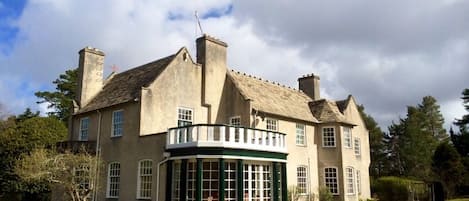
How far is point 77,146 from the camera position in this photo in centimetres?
2675

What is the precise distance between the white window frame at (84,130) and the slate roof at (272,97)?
10.9m

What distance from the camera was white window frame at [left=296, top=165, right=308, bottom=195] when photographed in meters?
30.1

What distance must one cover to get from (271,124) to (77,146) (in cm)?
1337

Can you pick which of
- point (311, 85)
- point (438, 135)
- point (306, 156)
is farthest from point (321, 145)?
point (438, 135)

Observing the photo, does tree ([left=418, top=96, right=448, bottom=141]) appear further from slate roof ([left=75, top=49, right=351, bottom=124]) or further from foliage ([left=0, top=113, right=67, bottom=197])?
foliage ([left=0, top=113, right=67, bottom=197])

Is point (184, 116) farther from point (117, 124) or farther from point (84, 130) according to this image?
point (84, 130)

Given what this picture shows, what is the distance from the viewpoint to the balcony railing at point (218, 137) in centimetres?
2078

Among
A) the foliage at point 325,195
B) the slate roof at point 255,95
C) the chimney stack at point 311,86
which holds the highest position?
the chimney stack at point 311,86

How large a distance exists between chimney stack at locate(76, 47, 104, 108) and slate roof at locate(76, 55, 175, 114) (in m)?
0.50

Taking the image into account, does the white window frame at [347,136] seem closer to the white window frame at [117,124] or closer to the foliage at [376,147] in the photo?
the white window frame at [117,124]

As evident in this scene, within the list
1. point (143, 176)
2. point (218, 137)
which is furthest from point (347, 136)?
point (143, 176)

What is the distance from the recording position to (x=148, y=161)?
23750 mm

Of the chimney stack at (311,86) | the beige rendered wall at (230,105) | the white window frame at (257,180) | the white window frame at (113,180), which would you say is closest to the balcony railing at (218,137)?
the white window frame at (257,180)

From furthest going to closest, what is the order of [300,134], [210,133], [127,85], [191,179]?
1. [300,134]
2. [127,85]
3. [191,179]
4. [210,133]
